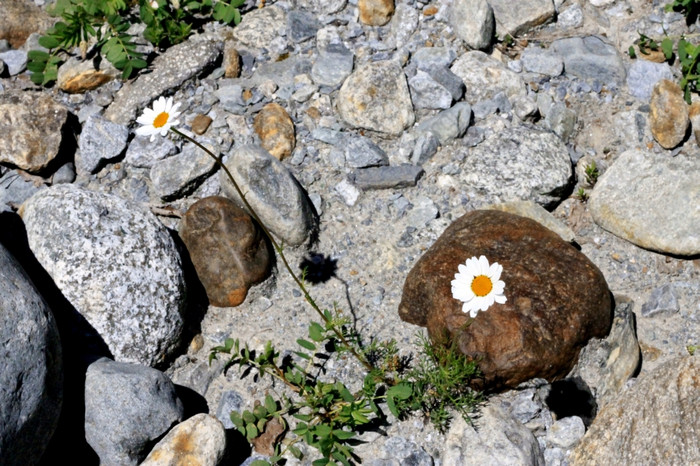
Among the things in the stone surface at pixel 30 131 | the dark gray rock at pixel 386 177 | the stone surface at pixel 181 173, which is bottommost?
the dark gray rock at pixel 386 177

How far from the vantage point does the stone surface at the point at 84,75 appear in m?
5.11

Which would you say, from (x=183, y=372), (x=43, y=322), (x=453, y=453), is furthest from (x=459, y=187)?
(x=43, y=322)

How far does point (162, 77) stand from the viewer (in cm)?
509

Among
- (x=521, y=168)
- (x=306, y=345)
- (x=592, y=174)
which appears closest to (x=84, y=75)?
(x=306, y=345)

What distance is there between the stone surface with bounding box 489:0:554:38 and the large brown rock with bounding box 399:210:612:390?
5.53 feet

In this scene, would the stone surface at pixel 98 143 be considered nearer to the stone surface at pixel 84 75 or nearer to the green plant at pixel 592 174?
the stone surface at pixel 84 75

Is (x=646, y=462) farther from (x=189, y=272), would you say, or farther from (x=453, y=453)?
(x=189, y=272)

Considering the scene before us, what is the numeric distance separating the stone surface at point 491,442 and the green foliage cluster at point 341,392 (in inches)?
3.2

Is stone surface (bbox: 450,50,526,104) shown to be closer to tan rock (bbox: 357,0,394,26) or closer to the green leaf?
tan rock (bbox: 357,0,394,26)

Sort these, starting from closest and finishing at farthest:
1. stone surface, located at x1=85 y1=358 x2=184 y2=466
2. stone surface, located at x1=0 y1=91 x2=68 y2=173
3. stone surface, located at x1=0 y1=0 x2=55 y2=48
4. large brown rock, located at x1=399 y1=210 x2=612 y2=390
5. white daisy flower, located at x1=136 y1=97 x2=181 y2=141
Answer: white daisy flower, located at x1=136 y1=97 x2=181 y2=141 < stone surface, located at x1=85 y1=358 x2=184 y2=466 < large brown rock, located at x1=399 y1=210 x2=612 y2=390 < stone surface, located at x1=0 y1=91 x2=68 y2=173 < stone surface, located at x1=0 y1=0 x2=55 y2=48

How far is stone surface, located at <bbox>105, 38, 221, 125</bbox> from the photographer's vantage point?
196 inches

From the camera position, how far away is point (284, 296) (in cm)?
436

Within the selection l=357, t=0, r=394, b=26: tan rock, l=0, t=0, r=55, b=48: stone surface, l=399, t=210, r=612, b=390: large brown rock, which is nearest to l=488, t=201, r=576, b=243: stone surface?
l=399, t=210, r=612, b=390: large brown rock

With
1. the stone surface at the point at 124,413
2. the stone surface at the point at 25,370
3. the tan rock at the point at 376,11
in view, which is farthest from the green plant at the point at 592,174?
the stone surface at the point at 25,370
